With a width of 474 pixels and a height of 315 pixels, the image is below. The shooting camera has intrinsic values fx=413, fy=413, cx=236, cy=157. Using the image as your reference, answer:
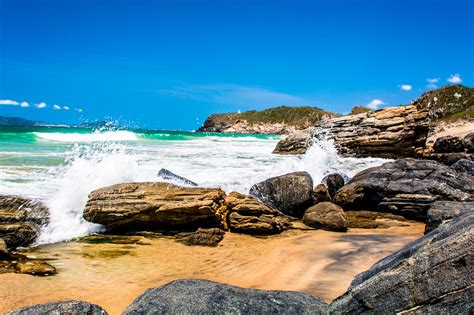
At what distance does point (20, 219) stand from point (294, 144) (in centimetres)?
2252

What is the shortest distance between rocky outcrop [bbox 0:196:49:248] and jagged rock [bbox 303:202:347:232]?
243 inches

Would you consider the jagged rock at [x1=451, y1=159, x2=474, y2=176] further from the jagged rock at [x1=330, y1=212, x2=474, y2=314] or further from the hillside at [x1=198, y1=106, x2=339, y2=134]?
the hillside at [x1=198, y1=106, x2=339, y2=134]

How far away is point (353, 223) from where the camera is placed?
1052 cm

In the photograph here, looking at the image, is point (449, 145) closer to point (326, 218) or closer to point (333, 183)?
point (333, 183)

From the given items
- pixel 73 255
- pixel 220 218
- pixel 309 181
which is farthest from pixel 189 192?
pixel 309 181

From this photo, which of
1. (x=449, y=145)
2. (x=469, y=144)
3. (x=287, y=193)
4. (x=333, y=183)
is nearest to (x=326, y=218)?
(x=287, y=193)

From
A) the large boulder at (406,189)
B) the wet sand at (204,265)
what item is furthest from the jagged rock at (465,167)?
the wet sand at (204,265)

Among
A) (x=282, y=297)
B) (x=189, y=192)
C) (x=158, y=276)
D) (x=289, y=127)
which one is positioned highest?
(x=289, y=127)

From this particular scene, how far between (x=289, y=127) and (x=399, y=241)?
13586 cm

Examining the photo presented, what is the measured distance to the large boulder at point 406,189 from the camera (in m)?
10.8

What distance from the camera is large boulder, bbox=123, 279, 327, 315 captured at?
3.78 meters

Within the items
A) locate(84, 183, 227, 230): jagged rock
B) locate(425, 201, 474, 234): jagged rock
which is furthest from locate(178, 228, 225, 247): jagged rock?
locate(425, 201, 474, 234): jagged rock

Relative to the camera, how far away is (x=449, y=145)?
22188mm

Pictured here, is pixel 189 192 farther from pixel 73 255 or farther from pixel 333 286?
pixel 333 286
